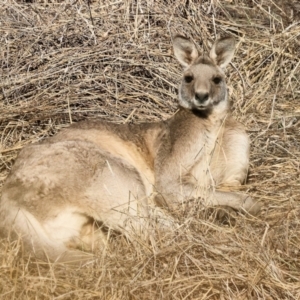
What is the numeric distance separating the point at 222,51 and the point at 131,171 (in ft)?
4.38

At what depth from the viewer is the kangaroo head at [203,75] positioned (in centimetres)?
539

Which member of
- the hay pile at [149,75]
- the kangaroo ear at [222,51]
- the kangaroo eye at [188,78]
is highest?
the kangaroo ear at [222,51]

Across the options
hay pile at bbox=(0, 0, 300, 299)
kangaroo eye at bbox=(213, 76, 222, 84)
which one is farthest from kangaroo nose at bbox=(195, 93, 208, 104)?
hay pile at bbox=(0, 0, 300, 299)

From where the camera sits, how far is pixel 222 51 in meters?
5.72

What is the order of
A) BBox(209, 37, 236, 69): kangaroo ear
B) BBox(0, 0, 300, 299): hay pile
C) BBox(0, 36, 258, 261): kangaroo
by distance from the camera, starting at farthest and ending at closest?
BBox(209, 37, 236, 69): kangaroo ear < BBox(0, 0, 300, 299): hay pile < BBox(0, 36, 258, 261): kangaroo

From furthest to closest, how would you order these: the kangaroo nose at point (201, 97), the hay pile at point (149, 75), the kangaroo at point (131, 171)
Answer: the hay pile at point (149, 75)
the kangaroo nose at point (201, 97)
the kangaroo at point (131, 171)

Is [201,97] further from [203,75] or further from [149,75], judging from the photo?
[149,75]

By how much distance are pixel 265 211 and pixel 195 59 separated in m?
1.36

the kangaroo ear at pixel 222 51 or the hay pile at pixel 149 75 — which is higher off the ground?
the kangaroo ear at pixel 222 51

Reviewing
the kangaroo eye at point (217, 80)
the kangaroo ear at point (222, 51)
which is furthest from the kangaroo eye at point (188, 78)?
the kangaroo ear at point (222, 51)

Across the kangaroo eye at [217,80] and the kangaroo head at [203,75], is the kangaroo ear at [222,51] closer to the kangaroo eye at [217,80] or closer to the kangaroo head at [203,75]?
the kangaroo head at [203,75]

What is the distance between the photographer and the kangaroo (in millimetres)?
4422

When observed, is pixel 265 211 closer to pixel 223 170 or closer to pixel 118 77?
pixel 223 170

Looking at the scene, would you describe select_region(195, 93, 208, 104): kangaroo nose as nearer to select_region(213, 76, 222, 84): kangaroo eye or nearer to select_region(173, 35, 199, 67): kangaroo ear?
select_region(213, 76, 222, 84): kangaroo eye
